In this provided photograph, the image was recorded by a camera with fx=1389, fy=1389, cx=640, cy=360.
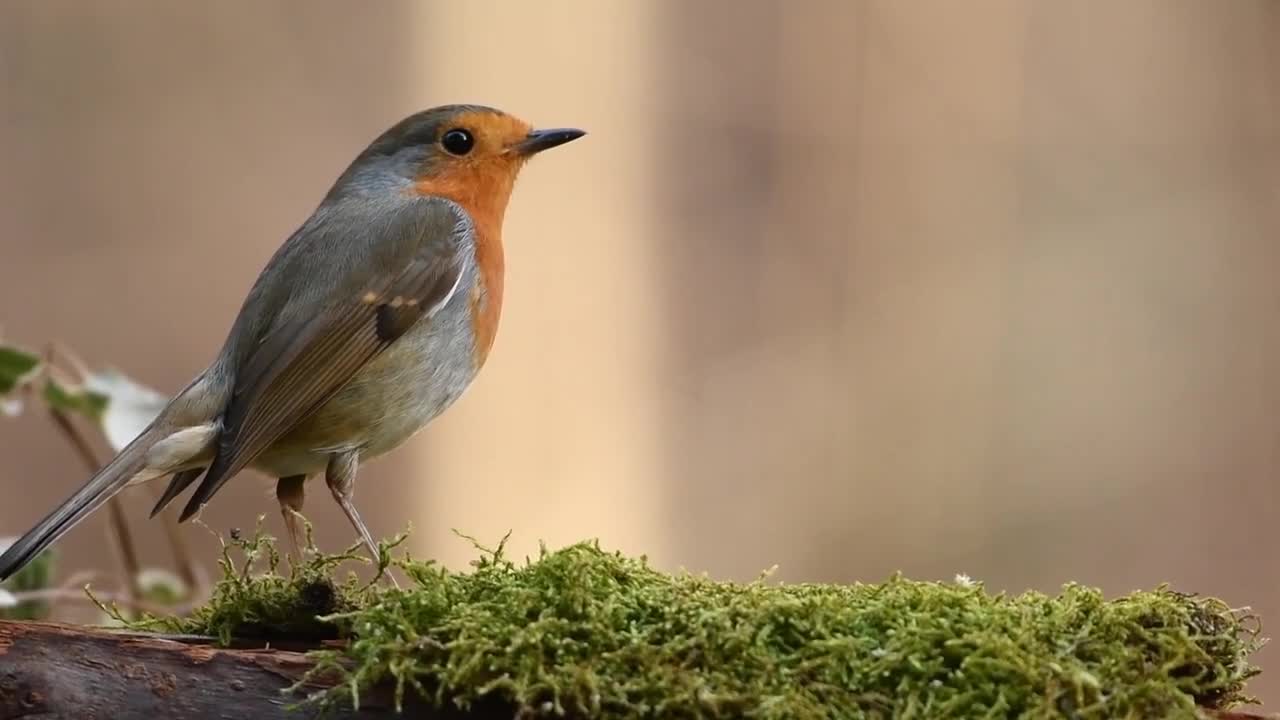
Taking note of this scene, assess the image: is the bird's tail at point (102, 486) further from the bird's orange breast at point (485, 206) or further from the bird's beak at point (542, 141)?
the bird's beak at point (542, 141)

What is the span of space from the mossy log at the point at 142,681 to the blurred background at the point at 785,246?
4.18m

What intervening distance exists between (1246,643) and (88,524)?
4942 millimetres

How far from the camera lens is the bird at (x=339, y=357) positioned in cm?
282

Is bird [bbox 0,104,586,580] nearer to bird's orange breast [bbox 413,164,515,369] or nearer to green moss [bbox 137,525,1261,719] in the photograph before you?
bird's orange breast [bbox 413,164,515,369]

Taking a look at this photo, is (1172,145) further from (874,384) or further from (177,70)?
(177,70)

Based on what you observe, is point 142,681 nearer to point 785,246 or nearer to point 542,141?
point 542,141

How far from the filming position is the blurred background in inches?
249

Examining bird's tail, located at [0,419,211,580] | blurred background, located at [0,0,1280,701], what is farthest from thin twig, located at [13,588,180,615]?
blurred background, located at [0,0,1280,701]

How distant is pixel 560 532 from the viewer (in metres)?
6.10

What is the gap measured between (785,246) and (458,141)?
11.2 ft

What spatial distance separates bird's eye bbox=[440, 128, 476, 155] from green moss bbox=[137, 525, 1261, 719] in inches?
65.7

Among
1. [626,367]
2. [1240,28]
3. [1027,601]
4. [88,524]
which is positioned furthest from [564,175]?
[1027,601]

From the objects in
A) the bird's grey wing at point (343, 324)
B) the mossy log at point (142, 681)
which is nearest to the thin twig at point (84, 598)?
the bird's grey wing at point (343, 324)

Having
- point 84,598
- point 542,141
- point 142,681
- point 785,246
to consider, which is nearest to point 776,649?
point 142,681
